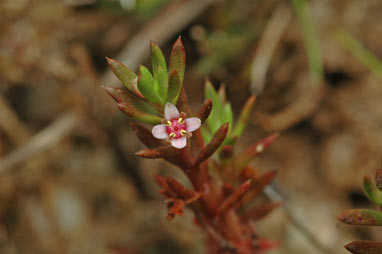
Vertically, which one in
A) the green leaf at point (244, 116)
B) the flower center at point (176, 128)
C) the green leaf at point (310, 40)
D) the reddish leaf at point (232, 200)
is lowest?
the reddish leaf at point (232, 200)

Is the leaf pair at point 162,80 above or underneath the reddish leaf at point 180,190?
above

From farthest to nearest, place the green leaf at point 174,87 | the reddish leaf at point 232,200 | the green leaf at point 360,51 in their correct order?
the green leaf at point 360,51 → the reddish leaf at point 232,200 → the green leaf at point 174,87

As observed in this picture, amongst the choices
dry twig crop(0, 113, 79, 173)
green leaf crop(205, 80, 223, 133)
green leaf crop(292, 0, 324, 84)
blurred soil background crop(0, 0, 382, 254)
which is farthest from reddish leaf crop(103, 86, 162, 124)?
green leaf crop(292, 0, 324, 84)

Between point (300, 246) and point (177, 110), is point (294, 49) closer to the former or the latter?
point (300, 246)

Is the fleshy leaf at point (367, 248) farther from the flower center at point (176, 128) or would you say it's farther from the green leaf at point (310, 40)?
the green leaf at point (310, 40)

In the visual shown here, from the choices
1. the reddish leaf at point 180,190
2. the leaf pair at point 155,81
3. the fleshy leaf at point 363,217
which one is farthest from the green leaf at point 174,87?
the fleshy leaf at point 363,217

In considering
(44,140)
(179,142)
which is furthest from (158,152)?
(44,140)

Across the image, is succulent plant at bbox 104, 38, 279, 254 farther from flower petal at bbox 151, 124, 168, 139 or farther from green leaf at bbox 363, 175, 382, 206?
green leaf at bbox 363, 175, 382, 206

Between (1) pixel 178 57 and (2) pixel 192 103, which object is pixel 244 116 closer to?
(1) pixel 178 57
